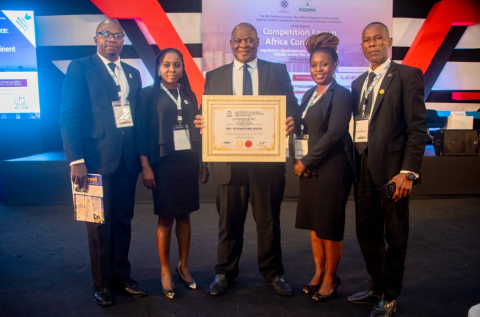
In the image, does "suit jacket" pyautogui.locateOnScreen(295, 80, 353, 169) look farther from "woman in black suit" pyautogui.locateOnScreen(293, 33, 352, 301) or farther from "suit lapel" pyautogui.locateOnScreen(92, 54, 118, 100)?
"suit lapel" pyautogui.locateOnScreen(92, 54, 118, 100)

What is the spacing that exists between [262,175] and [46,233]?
8.34 feet

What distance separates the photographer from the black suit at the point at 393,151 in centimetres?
186

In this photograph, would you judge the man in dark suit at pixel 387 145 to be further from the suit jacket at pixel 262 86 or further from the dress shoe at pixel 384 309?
the suit jacket at pixel 262 86

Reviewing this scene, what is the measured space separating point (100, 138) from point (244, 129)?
0.83 metres

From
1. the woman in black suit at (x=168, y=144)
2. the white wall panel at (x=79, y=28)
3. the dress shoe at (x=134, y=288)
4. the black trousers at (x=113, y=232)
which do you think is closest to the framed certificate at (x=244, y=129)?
the woman in black suit at (x=168, y=144)

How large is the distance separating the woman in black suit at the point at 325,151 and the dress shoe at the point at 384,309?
28 centimetres

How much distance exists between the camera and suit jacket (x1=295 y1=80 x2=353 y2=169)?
6.66ft

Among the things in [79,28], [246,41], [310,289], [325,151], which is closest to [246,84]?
[246,41]

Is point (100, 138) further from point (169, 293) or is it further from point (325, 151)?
point (325, 151)

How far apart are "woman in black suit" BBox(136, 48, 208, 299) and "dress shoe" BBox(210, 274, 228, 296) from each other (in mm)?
246

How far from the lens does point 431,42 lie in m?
6.18

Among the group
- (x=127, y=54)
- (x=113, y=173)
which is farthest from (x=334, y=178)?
(x=127, y=54)

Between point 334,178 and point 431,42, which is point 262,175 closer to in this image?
point 334,178

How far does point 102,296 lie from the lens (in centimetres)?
218
